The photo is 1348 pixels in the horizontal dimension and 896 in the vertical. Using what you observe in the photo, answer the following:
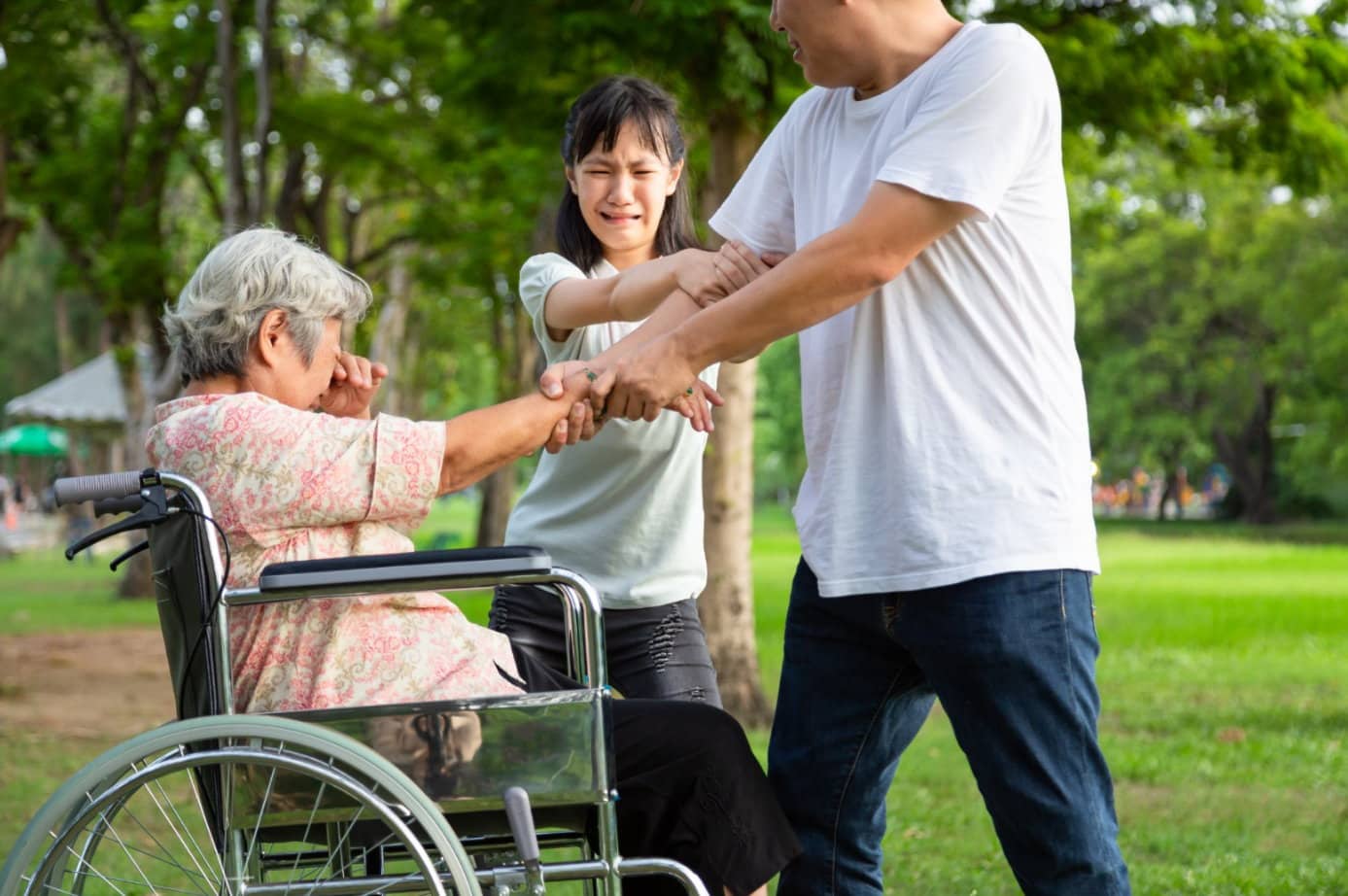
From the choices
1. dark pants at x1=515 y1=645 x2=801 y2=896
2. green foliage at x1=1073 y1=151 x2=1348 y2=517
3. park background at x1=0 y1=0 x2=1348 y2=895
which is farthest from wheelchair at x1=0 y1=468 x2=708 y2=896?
green foliage at x1=1073 y1=151 x2=1348 y2=517

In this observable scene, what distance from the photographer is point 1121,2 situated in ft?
28.8

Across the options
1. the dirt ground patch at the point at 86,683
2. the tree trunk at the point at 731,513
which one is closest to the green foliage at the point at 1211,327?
the dirt ground patch at the point at 86,683

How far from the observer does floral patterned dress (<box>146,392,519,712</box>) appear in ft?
9.07

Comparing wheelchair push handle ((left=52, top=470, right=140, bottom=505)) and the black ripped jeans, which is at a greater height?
wheelchair push handle ((left=52, top=470, right=140, bottom=505))

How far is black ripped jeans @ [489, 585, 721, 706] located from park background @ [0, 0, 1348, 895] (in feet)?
3.74

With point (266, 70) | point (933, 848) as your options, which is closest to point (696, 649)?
point (933, 848)

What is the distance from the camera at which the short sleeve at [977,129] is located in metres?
2.51

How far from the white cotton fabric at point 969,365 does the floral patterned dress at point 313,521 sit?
67 centimetres

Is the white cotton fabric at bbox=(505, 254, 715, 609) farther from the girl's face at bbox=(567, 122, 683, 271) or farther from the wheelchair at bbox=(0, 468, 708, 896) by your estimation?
the wheelchair at bbox=(0, 468, 708, 896)

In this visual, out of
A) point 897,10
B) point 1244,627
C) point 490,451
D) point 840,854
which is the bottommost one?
point 1244,627

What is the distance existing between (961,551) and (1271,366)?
37.3 m

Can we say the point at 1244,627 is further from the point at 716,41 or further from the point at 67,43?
the point at 67,43

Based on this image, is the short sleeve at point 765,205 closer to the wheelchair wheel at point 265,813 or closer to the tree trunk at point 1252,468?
the wheelchair wheel at point 265,813

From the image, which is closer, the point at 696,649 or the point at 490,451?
the point at 490,451
